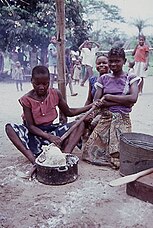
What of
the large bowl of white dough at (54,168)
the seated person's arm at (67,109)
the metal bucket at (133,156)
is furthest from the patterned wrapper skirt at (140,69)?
the large bowl of white dough at (54,168)

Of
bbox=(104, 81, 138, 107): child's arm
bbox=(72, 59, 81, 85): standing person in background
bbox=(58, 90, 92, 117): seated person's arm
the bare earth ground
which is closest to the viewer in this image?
the bare earth ground

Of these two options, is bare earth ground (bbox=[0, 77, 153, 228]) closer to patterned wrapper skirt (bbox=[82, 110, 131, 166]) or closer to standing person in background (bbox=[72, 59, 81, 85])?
patterned wrapper skirt (bbox=[82, 110, 131, 166])

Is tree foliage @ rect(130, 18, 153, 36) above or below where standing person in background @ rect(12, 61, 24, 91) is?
above

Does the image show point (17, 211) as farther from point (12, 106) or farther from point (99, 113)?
point (12, 106)

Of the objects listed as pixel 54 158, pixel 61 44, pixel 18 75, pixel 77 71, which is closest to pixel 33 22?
pixel 18 75

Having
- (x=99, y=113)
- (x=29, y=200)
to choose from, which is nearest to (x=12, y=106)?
(x=99, y=113)

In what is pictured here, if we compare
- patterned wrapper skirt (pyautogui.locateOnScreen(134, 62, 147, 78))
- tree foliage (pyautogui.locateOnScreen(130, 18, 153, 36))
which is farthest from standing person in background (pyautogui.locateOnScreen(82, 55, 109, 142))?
tree foliage (pyautogui.locateOnScreen(130, 18, 153, 36))

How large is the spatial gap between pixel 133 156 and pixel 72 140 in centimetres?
66

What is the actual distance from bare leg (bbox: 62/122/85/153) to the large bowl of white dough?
0.37m

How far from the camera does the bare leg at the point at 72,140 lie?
3379 millimetres

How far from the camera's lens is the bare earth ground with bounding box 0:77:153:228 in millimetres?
2331

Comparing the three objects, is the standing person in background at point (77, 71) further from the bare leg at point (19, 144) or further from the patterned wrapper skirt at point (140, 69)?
the bare leg at point (19, 144)

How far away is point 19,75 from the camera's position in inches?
428

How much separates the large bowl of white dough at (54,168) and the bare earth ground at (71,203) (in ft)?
0.18
